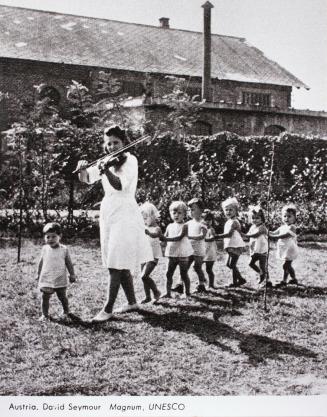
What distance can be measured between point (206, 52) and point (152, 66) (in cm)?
276

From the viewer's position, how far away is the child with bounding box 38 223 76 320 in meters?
4.75

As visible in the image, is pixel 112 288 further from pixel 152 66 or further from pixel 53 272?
pixel 152 66

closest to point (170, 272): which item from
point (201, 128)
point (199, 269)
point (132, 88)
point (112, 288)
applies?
point (199, 269)

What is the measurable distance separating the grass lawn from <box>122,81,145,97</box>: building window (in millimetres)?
20753

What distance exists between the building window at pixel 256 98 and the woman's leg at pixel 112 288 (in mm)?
24870

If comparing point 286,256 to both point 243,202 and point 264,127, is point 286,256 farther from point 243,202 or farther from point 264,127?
point 264,127

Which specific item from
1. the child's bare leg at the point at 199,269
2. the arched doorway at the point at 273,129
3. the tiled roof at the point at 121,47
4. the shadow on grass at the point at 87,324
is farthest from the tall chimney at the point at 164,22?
the shadow on grass at the point at 87,324

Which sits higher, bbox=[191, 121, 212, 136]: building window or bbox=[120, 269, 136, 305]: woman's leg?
bbox=[191, 121, 212, 136]: building window

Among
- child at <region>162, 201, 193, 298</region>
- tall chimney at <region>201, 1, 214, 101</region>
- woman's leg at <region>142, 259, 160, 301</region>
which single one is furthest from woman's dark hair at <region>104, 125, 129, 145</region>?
tall chimney at <region>201, 1, 214, 101</region>

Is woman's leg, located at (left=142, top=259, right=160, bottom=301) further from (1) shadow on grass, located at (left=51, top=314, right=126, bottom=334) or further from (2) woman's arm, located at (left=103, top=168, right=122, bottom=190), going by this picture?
(2) woman's arm, located at (left=103, top=168, right=122, bottom=190)

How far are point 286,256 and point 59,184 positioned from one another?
5.71 m

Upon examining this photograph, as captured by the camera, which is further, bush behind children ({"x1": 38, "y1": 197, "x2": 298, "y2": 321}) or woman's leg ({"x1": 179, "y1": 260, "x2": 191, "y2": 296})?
woman's leg ({"x1": 179, "y1": 260, "x2": 191, "y2": 296})

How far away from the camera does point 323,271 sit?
6.99 m

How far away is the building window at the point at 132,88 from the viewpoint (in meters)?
25.5
